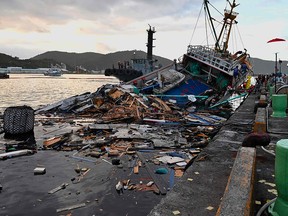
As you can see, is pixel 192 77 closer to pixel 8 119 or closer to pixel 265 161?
pixel 8 119

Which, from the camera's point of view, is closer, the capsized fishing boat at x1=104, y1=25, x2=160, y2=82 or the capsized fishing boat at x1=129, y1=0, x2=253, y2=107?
the capsized fishing boat at x1=129, y1=0, x2=253, y2=107

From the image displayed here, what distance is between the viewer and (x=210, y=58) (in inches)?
1043

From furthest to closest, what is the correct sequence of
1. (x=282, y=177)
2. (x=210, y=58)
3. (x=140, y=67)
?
(x=140, y=67)
(x=210, y=58)
(x=282, y=177)

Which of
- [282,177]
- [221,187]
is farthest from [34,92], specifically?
[282,177]

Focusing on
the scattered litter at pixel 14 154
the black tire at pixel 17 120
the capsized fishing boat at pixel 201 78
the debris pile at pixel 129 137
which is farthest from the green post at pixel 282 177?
the capsized fishing boat at pixel 201 78

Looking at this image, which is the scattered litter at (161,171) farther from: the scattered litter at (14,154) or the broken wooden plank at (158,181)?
the scattered litter at (14,154)

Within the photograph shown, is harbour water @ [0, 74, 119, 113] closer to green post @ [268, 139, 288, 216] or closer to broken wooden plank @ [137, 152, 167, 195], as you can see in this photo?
broken wooden plank @ [137, 152, 167, 195]

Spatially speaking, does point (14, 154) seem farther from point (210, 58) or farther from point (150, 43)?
point (150, 43)

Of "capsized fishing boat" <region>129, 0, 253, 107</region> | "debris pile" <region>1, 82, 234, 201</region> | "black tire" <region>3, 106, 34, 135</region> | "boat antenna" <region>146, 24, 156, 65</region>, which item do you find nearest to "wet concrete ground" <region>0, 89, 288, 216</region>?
"debris pile" <region>1, 82, 234, 201</region>

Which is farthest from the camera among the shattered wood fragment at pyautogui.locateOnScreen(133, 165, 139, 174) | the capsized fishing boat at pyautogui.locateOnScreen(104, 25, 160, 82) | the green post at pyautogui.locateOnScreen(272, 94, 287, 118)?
the capsized fishing boat at pyautogui.locateOnScreen(104, 25, 160, 82)

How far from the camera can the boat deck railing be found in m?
25.0

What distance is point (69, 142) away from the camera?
34.2 feet

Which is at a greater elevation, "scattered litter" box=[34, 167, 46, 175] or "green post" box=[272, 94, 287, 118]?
"green post" box=[272, 94, 287, 118]

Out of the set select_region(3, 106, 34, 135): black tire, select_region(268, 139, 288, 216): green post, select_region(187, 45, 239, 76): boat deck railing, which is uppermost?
select_region(187, 45, 239, 76): boat deck railing
